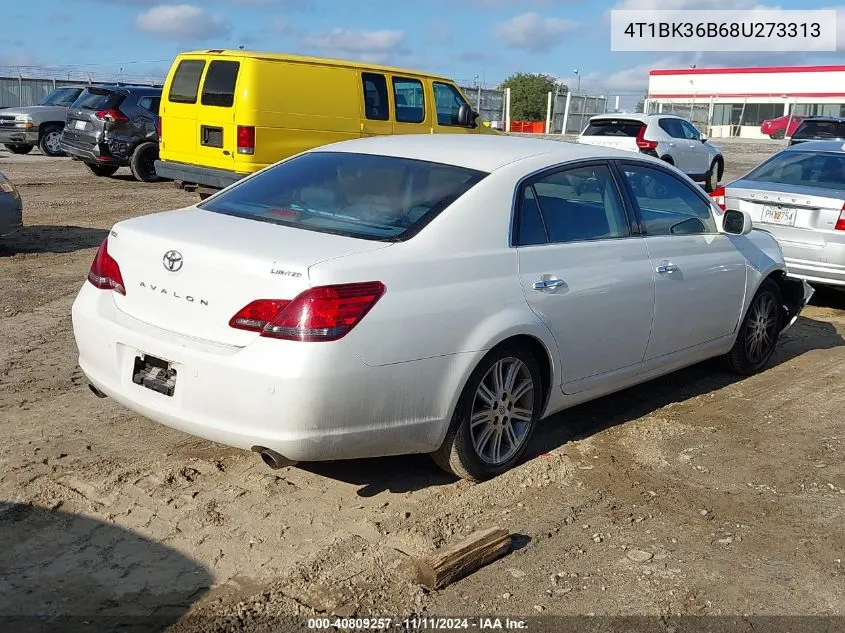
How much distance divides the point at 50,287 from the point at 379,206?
5.07 metres

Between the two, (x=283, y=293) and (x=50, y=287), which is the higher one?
(x=283, y=293)

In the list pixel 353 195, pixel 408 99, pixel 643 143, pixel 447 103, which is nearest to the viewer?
pixel 353 195

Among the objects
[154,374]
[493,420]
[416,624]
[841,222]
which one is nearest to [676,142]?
[841,222]

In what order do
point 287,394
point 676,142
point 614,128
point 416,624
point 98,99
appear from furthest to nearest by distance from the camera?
point 676,142, point 614,128, point 98,99, point 287,394, point 416,624

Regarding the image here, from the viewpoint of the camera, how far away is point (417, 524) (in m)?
4.11

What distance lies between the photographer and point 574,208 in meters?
5.03

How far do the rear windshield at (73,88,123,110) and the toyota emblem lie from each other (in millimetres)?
14055

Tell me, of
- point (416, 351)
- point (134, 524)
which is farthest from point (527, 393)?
point (134, 524)

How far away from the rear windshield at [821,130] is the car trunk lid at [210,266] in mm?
23500

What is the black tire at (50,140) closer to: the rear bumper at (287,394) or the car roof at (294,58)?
the car roof at (294,58)

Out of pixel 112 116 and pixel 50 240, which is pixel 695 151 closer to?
pixel 112 116

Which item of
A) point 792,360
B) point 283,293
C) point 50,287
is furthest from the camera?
point 50,287

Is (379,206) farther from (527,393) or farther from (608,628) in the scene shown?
(608,628)

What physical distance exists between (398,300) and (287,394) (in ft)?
1.98
